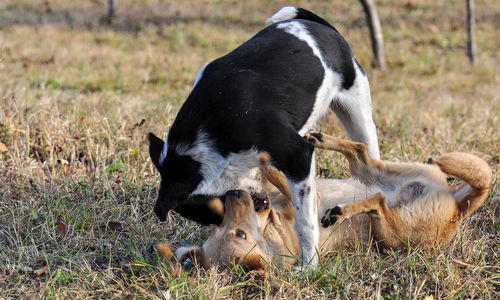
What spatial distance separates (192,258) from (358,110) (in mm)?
1587

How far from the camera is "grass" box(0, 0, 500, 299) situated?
9.91 ft

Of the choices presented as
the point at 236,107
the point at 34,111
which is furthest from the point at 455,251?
the point at 34,111

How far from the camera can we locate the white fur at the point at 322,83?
132 inches

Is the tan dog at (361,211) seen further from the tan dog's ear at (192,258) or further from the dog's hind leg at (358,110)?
the dog's hind leg at (358,110)

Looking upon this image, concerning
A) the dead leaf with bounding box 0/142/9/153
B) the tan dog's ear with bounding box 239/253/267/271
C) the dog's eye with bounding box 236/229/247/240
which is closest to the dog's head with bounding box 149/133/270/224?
the dog's eye with bounding box 236/229/247/240

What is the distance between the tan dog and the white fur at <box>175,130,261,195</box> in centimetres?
13

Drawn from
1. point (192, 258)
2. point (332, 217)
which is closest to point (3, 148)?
point (192, 258)

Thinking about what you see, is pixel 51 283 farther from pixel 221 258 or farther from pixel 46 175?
pixel 46 175

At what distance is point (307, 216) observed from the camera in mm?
3094

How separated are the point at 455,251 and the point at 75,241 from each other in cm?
254

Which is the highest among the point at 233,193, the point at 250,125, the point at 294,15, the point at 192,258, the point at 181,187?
the point at 294,15

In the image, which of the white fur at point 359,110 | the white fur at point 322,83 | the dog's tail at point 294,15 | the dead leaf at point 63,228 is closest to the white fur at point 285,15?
the dog's tail at point 294,15

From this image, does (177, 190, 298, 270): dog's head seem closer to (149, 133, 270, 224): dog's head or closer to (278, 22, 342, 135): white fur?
(149, 133, 270, 224): dog's head

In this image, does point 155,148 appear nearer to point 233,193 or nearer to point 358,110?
point 233,193
